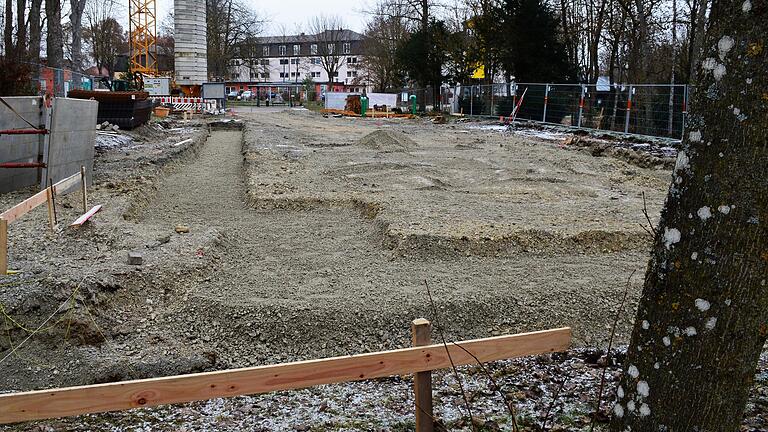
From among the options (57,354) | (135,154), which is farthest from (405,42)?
(57,354)

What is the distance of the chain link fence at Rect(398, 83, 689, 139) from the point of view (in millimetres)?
18688

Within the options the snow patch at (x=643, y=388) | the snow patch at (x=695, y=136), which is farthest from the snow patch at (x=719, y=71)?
the snow patch at (x=643, y=388)

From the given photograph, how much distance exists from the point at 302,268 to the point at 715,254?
570 cm

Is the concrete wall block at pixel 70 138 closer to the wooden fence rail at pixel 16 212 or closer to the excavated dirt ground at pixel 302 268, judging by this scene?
the excavated dirt ground at pixel 302 268

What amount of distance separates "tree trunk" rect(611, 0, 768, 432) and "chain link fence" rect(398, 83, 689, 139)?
1681cm

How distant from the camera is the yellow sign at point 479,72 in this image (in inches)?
1605

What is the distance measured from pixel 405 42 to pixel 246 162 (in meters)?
30.9

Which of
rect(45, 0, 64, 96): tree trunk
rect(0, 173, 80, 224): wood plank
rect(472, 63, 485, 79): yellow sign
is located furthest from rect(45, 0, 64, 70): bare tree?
rect(472, 63, 485, 79): yellow sign

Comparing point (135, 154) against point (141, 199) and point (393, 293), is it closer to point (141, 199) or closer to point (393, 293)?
point (141, 199)

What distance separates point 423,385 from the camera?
3615 millimetres

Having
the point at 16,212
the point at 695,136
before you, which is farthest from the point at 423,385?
the point at 16,212

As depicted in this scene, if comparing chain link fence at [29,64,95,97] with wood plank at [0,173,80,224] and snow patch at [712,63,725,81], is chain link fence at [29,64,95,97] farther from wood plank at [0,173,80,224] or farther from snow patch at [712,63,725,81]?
snow patch at [712,63,725,81]

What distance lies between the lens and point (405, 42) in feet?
146

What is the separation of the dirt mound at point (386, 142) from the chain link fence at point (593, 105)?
7.05m
